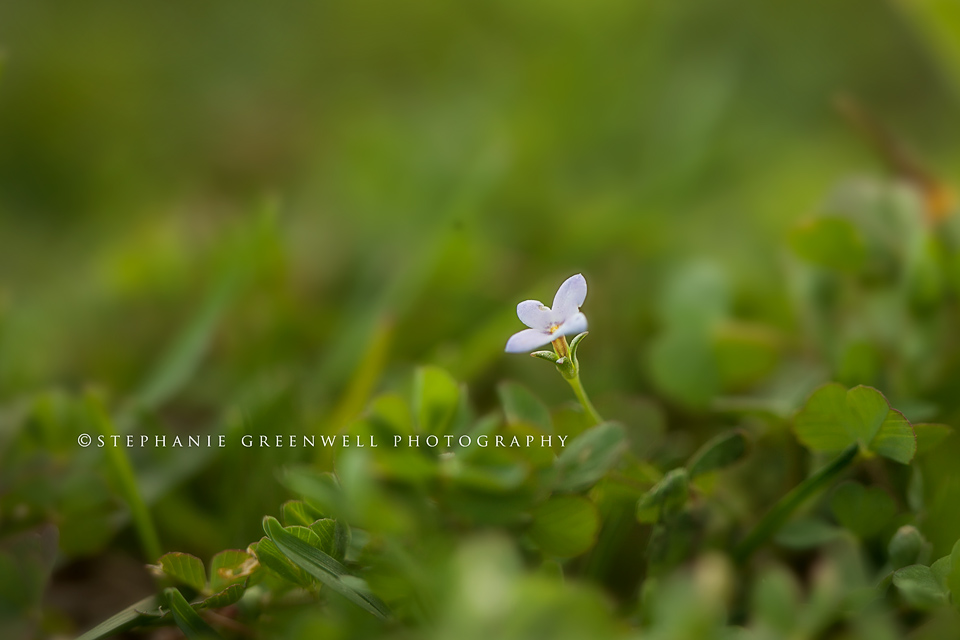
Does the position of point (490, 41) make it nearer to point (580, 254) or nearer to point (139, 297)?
point (580, 254)

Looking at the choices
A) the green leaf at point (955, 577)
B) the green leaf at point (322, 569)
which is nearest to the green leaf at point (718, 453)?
the green leaf at point (955, 577)

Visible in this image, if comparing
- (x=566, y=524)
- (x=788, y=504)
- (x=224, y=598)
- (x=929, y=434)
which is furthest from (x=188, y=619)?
(x=929, y=434)

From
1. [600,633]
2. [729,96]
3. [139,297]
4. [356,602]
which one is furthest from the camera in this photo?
[729,96]

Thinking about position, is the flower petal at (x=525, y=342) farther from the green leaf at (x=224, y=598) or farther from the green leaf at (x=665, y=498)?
the green leaf at (x=224, y=598)

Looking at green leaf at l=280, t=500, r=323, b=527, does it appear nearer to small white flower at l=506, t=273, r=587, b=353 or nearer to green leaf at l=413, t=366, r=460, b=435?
green leaf at l=413, t=366, r=460, b=435

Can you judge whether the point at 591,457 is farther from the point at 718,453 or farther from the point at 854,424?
the point at 854,424

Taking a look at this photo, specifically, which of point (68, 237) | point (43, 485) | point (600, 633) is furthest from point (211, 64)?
point (600, 633)
